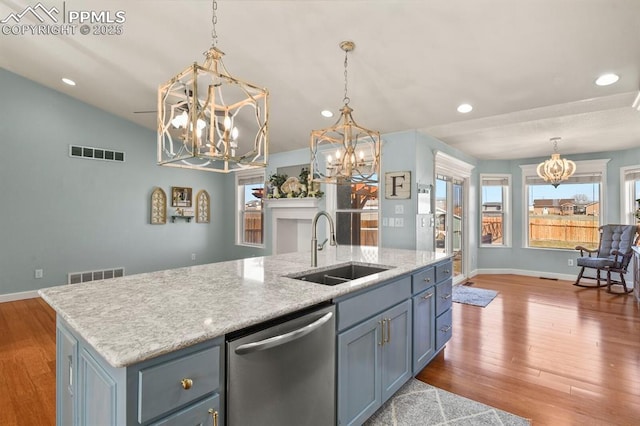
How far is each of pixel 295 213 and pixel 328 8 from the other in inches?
145

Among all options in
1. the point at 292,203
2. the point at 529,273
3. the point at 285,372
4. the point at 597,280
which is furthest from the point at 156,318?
the point at 529,273

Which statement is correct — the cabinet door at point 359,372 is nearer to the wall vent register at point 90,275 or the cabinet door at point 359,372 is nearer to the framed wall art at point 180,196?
the wall vent register at point 90,275

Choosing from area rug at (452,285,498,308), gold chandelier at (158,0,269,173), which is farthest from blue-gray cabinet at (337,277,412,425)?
area rug at (452,285,498,308)

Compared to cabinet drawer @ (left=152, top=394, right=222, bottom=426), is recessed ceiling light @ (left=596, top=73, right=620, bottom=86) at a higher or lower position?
higher

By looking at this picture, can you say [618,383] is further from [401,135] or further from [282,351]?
[401,135]

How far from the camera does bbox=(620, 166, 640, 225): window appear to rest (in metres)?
5.33

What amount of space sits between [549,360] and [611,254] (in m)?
3.54

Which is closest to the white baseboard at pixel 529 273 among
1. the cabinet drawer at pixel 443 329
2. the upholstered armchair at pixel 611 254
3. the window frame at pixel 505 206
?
the upholstered armchair at pixel 611 254

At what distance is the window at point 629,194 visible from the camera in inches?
210

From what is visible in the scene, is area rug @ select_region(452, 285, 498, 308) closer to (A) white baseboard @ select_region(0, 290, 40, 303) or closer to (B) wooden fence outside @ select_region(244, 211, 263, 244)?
(B) wooden fence outside @ select_region(244, 211, 263, 244)

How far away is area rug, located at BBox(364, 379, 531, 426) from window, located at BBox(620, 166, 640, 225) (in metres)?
5.29

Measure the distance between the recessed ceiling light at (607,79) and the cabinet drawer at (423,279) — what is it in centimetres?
227

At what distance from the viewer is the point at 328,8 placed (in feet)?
7.88

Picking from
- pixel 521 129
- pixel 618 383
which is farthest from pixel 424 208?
pixel 618 383
